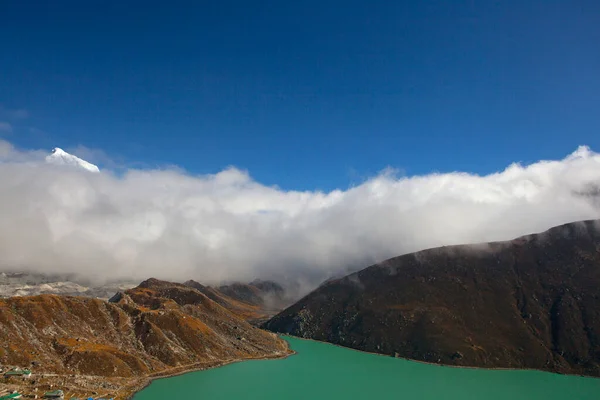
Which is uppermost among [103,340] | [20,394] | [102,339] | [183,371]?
[102,339]

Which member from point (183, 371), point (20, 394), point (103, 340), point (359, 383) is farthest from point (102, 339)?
point (359, 383)

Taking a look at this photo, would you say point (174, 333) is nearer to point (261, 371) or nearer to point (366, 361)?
→ point (261, 371)

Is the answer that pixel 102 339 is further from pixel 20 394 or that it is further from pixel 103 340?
pixel 20 394

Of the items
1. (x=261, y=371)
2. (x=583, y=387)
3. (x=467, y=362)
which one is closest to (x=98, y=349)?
(x=261, y=371)

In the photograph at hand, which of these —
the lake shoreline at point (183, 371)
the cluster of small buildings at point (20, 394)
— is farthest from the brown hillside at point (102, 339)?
the cluster of small buildings at point (20, 394)

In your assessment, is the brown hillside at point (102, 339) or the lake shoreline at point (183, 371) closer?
the lake shoreline at point (183, 371)

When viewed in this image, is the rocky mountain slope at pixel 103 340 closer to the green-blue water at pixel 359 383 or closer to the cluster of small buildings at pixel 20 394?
the cluster of small buildings at pixel 20 394

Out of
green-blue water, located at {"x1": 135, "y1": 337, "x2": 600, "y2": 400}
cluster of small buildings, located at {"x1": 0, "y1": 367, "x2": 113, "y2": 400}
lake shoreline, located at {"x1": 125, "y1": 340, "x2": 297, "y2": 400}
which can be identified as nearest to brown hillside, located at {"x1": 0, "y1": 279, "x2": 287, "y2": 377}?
lake shoreline, located at {"x1": 125, "y1": 340, "x2": 297, "y2": 400}
